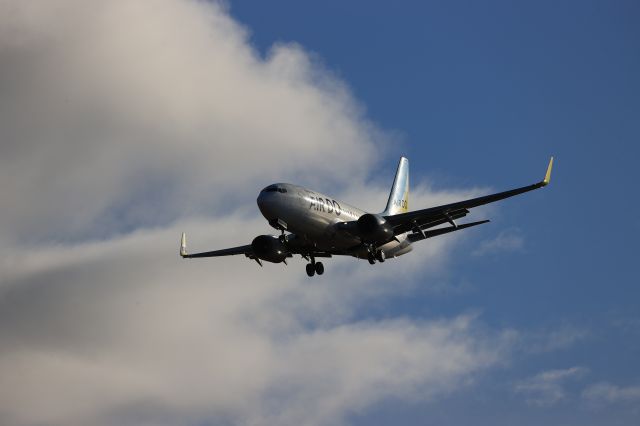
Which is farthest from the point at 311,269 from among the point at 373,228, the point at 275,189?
the point at 275,189

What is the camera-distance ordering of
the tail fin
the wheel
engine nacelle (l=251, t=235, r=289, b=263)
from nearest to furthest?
engine nacelle (l=251, t=235, r=289, b=263)
the wheel
the tail fin

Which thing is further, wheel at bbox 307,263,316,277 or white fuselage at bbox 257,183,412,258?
wheel at bbox 307,263,316,277

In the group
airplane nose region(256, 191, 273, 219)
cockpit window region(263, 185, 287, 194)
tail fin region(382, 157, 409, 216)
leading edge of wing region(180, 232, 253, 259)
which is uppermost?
tail fin region(382, 157, 409, 216)

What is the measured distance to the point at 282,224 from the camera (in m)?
52.6

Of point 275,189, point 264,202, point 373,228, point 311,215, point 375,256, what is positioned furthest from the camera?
point 375,256

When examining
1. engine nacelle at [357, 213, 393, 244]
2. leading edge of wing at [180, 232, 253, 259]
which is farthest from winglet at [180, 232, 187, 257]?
engine nacelle at [357, 213, 393, 244]

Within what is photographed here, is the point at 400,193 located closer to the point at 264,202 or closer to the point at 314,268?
the point at 314,268

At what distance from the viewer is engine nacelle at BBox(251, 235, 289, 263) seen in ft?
190

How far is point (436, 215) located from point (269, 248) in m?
11.1

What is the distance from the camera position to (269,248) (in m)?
58.0

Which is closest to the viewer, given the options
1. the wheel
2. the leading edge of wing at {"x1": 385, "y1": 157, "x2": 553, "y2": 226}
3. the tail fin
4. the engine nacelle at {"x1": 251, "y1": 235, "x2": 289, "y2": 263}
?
the leading edge of wing at {"x1": 385, "y1": 157, "x2": 553, "y2": 226}

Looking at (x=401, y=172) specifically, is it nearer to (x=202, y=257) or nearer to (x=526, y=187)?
(x=202, y=257)

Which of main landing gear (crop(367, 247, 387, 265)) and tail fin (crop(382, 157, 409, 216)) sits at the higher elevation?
tail fin (crop(382, 157, 409, 216))

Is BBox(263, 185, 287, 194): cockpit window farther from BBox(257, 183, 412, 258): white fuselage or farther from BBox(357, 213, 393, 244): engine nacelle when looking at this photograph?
BBox(357, 213, 393, 244): engine nacelle
